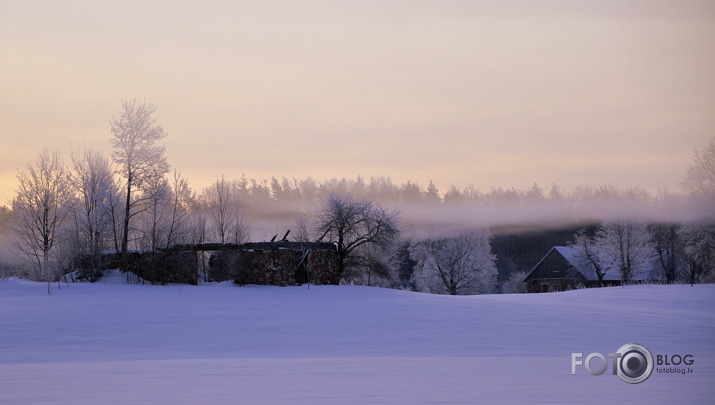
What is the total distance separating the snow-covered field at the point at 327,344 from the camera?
10.1 metres

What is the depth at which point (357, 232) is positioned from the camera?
3766 cm

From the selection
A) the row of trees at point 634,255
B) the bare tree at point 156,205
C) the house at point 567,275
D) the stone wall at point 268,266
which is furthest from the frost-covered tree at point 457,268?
the stone wall at point 268,266

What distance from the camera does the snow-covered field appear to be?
10.1 metres

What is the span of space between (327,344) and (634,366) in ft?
25.2

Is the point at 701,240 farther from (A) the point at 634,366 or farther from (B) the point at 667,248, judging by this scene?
(A) the point at 634,366

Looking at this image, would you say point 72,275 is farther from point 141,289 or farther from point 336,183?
point 336,183

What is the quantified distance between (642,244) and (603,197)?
1840 inches

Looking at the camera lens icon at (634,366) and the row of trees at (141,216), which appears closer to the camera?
the camera lens icon at (634,366)

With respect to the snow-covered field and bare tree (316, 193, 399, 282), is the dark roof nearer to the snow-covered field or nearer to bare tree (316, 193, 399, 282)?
the snow-covered field

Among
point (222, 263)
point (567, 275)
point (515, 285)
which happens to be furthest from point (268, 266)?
point (515, 285)

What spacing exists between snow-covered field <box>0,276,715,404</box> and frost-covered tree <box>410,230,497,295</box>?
99.1 feet

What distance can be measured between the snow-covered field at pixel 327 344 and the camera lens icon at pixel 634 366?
9.0 inches

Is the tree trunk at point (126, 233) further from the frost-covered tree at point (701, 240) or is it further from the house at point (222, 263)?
the frost-covered tree at point (701, 240)

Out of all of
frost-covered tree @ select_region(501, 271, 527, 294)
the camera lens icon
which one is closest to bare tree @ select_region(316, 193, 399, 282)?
the camera lens icon
